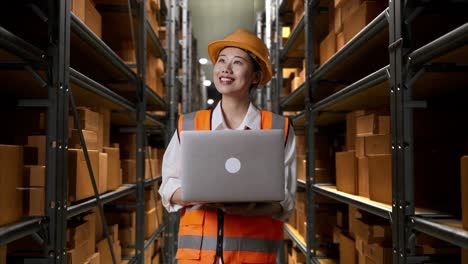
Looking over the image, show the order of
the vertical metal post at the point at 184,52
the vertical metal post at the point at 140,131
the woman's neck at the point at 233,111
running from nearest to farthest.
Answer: the woman's neck at the point at 233,111, the vertical metal post at the point at 140,131, the vertical metal post at the point at 184,52

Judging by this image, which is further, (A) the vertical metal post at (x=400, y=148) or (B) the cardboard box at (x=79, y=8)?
(B) the cardboard box at (x=79, y=8)

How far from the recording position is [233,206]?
195cm

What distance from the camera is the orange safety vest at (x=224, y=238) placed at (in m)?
2.04

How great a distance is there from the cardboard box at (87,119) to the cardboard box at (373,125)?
161 centimetres

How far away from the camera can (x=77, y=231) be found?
241 centimetres

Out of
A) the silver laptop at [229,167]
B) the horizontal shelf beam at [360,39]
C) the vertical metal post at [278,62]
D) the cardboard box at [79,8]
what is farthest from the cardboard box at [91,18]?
the vertical metal post at [278,62]

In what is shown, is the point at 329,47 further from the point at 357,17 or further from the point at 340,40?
the point at 357,17

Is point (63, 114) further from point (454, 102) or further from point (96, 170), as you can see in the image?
point (454, 102)

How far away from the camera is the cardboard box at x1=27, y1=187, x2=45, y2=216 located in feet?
5.99

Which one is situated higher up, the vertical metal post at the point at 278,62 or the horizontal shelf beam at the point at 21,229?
the vertical metal post at the point at 278,62

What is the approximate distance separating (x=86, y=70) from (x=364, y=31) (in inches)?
88.1

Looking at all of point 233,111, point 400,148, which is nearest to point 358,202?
point 400,148

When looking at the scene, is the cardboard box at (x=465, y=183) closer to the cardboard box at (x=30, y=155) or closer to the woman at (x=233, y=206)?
the woman at (x=233, y=206)

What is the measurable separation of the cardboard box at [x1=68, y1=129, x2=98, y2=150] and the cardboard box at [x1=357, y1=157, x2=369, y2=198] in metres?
1.60
